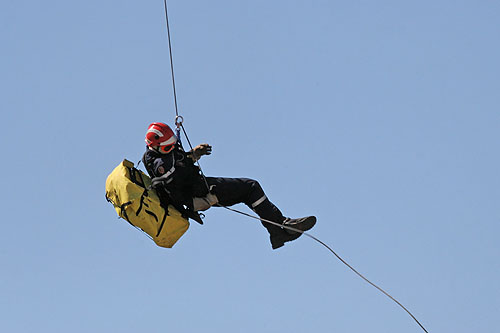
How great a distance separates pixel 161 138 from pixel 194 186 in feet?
2.81

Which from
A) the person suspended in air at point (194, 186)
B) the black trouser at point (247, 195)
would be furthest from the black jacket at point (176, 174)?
the black trouser at point (247, 195)

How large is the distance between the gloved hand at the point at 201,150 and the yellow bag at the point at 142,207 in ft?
2.54

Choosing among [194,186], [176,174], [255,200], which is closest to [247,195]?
[255,200]

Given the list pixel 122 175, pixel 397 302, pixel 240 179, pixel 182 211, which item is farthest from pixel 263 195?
pixel 397 302

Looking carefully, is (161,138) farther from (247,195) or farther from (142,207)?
(247,195)

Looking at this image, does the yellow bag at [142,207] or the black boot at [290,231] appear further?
the black boot at [290,231]

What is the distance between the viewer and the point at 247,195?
472 inches

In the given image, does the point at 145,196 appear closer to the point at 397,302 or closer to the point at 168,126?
the point at 168,126

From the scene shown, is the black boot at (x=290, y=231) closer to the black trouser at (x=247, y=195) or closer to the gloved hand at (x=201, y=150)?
the black trouser at (x=247, y=195)

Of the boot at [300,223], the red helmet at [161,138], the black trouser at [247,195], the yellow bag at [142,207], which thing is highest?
the red helmet at [161,138]

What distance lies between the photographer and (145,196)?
11586mm

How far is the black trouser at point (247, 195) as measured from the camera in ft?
39.1

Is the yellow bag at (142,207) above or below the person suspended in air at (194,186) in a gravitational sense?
below

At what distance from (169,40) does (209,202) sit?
2.33 metres
